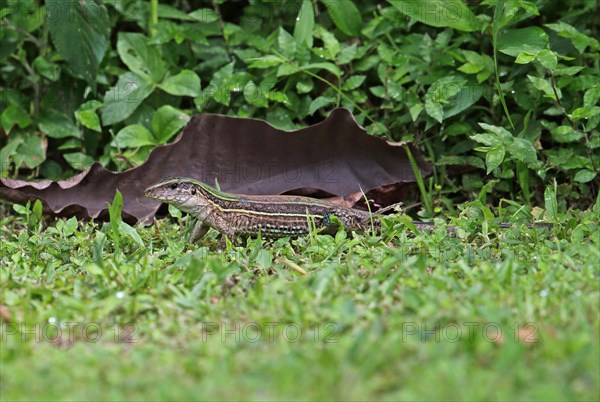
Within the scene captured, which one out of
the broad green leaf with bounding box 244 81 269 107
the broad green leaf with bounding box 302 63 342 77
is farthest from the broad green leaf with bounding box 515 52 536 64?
the broad green leaf with bounding box 244 81 269 107

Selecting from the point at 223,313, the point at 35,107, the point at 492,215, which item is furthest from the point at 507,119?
the point at 35,107

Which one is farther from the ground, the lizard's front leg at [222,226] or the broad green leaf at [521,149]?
the broad green leaf at [521,149]

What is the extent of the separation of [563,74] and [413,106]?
3.44 ft

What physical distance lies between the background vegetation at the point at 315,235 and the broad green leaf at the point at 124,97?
0.02m

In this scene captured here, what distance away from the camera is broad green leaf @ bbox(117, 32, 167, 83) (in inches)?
264

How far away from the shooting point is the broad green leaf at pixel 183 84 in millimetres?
6566

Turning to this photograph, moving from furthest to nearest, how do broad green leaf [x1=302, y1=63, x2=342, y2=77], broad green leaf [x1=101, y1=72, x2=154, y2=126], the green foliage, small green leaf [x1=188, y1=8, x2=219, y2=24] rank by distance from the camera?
1. small green leaf [x1=188, y1=8, x2=219, y2=24]
2. broad green leaf [x1=101, y1=72, x2=154, y2=126]
3. broad green leaf [x1=302, y1=63, x2=342, y2=77]
4. the green foliage

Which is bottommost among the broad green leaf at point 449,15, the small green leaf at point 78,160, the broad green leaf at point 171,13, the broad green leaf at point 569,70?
the small green leaf at point 78,160

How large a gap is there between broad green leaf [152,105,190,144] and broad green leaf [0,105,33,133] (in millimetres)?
1104

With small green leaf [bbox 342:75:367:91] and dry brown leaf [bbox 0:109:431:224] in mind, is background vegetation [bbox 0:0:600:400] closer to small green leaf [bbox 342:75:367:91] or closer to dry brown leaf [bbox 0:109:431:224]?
small green leaf [bbox 342:75:367:91]

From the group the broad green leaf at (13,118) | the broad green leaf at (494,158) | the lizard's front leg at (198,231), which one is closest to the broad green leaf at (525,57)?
the broad green leaf at (494,158)

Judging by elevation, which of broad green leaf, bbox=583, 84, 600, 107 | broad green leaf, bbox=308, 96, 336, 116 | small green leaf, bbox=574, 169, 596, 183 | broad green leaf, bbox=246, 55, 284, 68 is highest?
broad green leaf, bbox=246, 55, 284, 68

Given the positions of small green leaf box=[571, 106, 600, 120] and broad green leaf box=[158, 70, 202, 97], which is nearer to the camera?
small green leaf box=[571, 106, 600, 120]

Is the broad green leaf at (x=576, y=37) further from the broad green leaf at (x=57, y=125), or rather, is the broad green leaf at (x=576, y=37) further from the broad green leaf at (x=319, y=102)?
the broad green leaf at (x=57, y=125)
